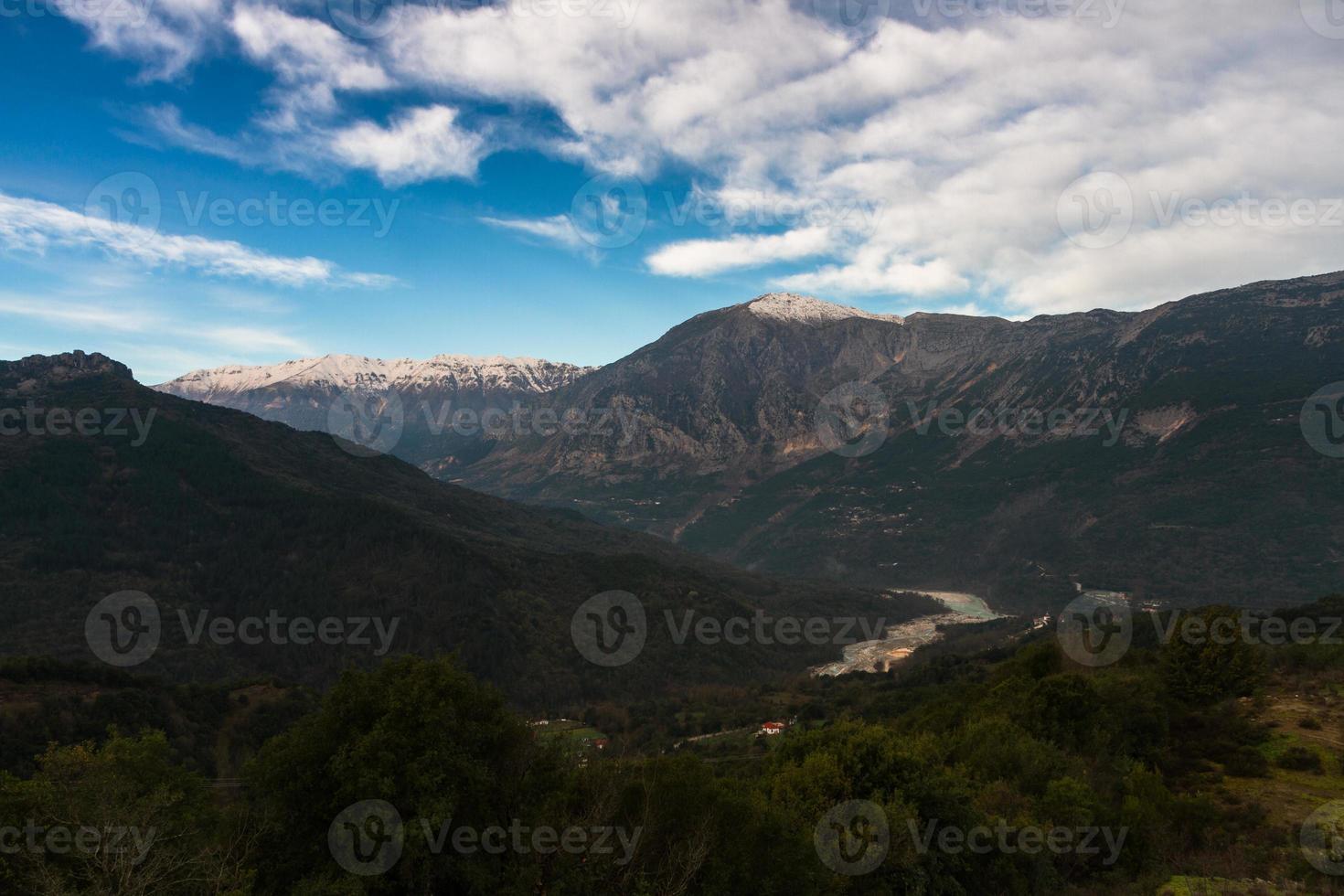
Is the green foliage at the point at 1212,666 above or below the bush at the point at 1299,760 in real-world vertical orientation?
above

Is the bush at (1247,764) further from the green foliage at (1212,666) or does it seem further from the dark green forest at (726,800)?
the green foliage at (1212,666)

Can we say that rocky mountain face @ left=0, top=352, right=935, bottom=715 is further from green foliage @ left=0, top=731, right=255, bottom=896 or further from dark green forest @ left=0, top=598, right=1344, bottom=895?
green foliage @ left=0, top=731, right=255, bottom=896

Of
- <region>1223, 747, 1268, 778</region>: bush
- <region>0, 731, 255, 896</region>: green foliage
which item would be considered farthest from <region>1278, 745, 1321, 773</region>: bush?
<region>0, 731, 255, 896</region>: green foliage

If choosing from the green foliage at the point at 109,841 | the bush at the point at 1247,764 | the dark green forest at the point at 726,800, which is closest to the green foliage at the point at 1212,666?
the dark green forest at the point at 726,800

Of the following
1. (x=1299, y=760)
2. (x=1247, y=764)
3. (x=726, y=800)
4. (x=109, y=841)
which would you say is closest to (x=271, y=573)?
(x=109, y=841)

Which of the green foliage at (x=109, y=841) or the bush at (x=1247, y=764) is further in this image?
the bush at (x=1247, y=764)

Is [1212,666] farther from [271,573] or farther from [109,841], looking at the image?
[271,573]

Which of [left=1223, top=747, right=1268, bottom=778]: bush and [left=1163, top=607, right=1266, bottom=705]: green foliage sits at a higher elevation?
[left=1163, top=607, right=1266, bottom=705]: green foliage

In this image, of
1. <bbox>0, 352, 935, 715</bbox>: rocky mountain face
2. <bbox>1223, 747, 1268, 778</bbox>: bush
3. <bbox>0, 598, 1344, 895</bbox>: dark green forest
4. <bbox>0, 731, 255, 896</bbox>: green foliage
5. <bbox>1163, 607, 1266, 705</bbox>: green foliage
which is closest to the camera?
<bbox>0, 731, 255, 896</bbox>: green foliage

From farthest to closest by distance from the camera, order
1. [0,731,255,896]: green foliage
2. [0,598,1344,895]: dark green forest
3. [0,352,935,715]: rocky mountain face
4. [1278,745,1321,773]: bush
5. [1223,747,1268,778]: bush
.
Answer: [0,352,935,715]: rocky mountain face < [1223,747,1268,778]: bush < [1278,745,1321,773]: bush < [0,598,1344,895]: dark green forest < [0,731,255,896]: green foliage

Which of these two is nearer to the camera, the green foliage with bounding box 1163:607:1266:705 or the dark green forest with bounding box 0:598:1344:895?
the dark green forest with bounding box 0:598:1344:895

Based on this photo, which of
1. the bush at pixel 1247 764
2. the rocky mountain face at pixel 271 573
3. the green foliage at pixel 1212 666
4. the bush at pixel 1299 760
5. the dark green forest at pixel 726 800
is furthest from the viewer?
the rocky mountain face at pixel 271 573
